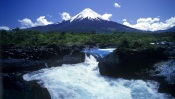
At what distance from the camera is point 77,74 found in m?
13.9

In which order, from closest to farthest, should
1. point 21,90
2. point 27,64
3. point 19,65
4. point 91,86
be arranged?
point 21,90
point 91,86
point 19,65
point 27,64

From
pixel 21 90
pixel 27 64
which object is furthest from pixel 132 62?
pixel 27 64

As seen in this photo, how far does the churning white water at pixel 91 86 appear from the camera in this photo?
401 inches

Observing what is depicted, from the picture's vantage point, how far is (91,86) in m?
11.4

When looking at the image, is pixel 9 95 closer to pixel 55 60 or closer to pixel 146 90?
pixel 146 90

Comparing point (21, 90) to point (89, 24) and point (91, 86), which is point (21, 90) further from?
point (89, 24)

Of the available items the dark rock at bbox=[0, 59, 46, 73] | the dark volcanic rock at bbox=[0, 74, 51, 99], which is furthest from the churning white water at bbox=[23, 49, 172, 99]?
the dark rock at bbox=[0, 59, 46, 73]

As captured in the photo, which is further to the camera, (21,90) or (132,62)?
(132,62)

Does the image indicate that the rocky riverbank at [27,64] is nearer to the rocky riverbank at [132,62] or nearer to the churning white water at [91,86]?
the churning white water at [91,86]

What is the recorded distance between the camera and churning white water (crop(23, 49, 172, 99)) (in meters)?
10.2

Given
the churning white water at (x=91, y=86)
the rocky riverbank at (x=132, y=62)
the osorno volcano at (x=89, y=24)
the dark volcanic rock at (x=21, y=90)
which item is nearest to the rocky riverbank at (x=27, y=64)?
the dark volcanic rock at (x=21, y=90)

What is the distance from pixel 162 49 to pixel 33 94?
26.1 feet

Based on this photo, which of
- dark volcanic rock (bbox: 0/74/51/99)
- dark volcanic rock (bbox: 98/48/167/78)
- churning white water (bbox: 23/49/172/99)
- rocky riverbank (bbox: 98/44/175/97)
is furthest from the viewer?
dark volcanic rock (bbox: 98/48/167/78)

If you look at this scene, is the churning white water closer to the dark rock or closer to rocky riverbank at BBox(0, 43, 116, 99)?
rocky riverbank at BBox(0, 43, 116, 99)
